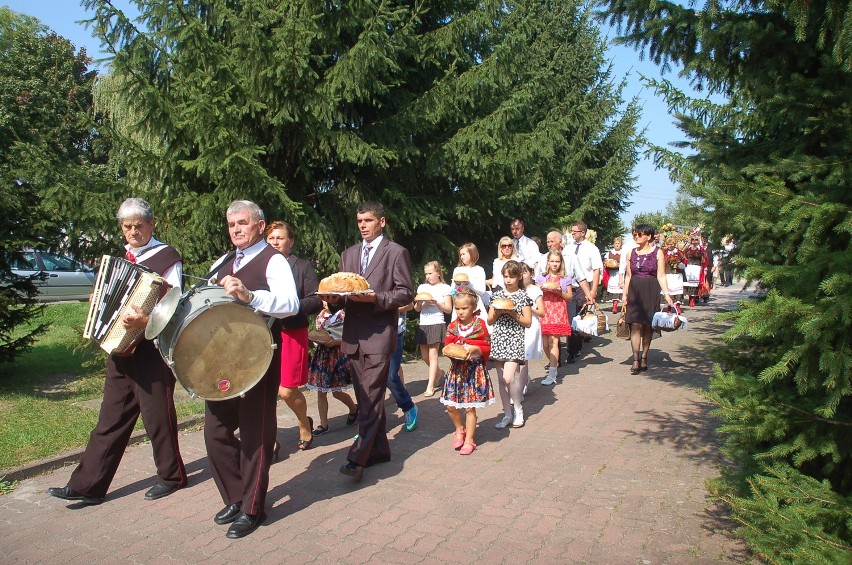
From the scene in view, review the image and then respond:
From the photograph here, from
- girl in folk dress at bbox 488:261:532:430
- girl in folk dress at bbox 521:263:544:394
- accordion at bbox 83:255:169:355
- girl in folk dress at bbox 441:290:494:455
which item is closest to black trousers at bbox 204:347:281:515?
accordion at bbox 83:255:169:355

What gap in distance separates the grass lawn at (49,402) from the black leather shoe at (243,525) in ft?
8.17

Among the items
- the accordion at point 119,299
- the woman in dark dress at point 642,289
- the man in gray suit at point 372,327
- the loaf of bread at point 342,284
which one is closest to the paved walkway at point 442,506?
the man in gray suit at point 372,327

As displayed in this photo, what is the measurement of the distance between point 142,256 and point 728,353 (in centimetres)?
405

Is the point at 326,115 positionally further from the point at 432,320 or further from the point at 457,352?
the point at 457,352

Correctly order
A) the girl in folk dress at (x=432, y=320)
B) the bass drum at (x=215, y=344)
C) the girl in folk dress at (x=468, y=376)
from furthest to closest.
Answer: the girl in folk dress at (x=432, y=320) < the girl in folk dress at (x=468, y=376) < the bass drum at (x=215, y=344)

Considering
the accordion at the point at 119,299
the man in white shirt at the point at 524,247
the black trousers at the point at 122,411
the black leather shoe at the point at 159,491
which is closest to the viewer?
the accordion at the point at 119,299

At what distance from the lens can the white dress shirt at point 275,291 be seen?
418 centimetres

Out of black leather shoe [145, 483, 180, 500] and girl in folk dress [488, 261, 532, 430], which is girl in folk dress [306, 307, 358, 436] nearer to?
girl in folk dress [488, 261, 532, 430]

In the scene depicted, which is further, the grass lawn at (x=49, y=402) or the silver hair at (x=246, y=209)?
the grass lawn at (x=49, y=402)

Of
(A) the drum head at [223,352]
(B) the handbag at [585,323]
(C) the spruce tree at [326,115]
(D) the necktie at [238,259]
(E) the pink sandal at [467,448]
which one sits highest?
(C) the spruce tree at [326,115]

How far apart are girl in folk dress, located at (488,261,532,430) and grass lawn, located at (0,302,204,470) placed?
3.35m

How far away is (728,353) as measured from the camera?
14.1 feet

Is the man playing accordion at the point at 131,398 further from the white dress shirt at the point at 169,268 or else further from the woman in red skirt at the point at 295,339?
the woman in red skirt at the point at 295,339

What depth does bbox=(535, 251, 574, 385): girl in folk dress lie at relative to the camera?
29.5 ft
